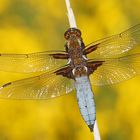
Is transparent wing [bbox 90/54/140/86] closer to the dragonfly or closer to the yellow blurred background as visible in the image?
the dragonfly

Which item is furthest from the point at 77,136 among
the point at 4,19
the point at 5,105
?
the point at 4,19

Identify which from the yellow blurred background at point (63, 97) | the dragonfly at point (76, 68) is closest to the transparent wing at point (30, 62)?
the dragonfly at point (76, 68)

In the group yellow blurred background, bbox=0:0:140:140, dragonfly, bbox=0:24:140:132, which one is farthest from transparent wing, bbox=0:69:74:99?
yellow blurred background, bbox=0:0:140:140

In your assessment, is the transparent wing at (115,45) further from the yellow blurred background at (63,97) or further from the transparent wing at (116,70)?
the yellow blurred background at (63,97)

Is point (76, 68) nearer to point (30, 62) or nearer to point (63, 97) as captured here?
point (30, 62)

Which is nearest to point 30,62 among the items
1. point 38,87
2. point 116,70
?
point 38,87

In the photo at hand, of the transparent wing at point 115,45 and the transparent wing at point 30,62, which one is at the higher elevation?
the transparent wing at point 115,45
